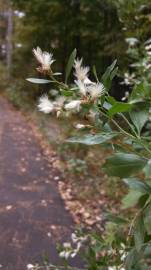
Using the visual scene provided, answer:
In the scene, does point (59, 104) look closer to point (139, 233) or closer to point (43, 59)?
point (43, 59)

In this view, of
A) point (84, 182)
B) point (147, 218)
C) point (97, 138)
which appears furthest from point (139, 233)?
point (84, 182)

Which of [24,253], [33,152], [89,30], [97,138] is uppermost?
[97,138]

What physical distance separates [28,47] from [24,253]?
9175 millimetres

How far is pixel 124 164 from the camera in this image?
3.64 feet

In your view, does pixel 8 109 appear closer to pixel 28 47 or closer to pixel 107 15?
pixel 28 47

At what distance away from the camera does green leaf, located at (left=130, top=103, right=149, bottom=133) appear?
1080 mm

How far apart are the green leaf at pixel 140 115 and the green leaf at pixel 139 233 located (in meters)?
0.34

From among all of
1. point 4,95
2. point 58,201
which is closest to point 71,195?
point 58,201

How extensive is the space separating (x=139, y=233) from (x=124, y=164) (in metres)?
0.27

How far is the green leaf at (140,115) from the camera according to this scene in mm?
1080

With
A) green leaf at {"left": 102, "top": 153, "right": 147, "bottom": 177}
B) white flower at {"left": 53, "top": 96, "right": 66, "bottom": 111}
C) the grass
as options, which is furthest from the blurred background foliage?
white flower at {"left": 53, "top": 96, "right": 66, "bottom": 111}

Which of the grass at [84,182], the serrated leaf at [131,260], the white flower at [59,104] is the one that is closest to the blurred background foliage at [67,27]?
the grass at [84,182]

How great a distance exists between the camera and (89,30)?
9.75 metres

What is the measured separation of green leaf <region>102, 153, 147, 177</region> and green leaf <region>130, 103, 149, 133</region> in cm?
10
